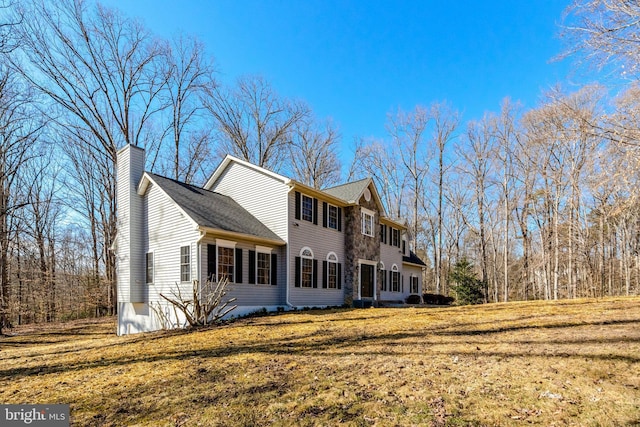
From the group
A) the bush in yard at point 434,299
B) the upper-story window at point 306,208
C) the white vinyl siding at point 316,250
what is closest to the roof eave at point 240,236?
the white vinyl siding at point 316,250

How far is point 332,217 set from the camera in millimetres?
17266

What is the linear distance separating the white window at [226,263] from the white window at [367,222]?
7.39 metres

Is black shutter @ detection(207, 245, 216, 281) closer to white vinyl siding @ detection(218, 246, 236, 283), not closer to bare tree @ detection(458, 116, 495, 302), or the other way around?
white vinyl siding @ detection(218, 246, 236, 283)

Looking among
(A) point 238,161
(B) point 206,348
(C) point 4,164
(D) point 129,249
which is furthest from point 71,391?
(C) point 4,164

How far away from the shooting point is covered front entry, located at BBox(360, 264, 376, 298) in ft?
59.5

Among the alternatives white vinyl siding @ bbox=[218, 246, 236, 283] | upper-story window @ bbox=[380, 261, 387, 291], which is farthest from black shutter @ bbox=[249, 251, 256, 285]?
upper-story window @ bbox=[380, 261, 387, 291]

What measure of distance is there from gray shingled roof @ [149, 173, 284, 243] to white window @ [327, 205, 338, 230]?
122 inches

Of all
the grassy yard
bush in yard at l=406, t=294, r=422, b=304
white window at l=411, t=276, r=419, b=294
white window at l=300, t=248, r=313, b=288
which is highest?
white window at l=300, t=248, r=313, b=288

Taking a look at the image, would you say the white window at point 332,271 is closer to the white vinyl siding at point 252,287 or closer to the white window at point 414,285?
the white vinyl siding at point 252,287

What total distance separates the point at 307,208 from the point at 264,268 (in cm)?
321

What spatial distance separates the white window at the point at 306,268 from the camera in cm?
1529

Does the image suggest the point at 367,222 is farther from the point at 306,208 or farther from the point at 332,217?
the point at 306,208

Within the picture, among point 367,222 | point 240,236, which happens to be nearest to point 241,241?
point 240,236

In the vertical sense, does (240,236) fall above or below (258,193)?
below
